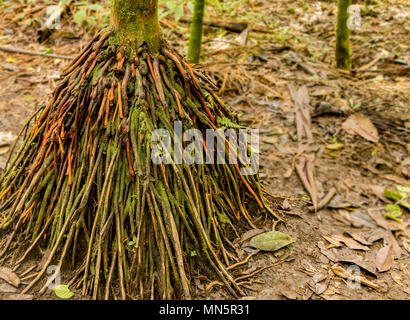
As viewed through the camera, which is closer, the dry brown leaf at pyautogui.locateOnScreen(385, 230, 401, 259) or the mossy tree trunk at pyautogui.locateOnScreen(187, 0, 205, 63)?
the dry brown leaf at pyautogui.locateOnScreen(385, 230, 401, 259)

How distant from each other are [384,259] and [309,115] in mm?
2039

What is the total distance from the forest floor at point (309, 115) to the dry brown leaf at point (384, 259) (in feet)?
0.03

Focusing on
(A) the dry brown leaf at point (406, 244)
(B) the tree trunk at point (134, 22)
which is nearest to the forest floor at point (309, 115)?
(A) the dry brown leaf at point (406, 244)

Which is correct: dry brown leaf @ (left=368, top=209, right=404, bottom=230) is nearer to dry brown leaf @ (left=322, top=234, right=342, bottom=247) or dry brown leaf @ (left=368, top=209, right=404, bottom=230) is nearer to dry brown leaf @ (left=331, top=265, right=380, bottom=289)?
dry brown leaf @ (left=322, top=234, right=342, bottom=247)

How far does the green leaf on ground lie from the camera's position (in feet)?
8.64

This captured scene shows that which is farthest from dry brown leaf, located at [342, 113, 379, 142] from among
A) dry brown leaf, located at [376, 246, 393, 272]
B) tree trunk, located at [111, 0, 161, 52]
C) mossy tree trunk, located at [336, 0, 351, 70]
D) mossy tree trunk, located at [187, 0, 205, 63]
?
tree trunk, located at [111, 0, 161, 52]

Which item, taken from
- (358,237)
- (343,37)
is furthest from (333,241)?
(343,37)

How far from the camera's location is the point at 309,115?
4.39m

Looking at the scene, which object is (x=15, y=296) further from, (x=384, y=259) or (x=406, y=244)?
(x=406, y=244)

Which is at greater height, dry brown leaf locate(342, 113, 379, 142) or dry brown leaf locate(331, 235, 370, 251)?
dry brown leaf locate(342, 113, 379, 142)

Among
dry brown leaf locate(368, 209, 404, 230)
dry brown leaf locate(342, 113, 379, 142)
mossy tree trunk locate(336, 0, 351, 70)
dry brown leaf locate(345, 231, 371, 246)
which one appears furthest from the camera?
mossy tree trunk locate(336, 0, 351, 70)

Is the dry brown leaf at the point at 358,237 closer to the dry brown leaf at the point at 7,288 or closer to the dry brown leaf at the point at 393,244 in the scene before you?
the dry brown leaf at the point at 393,244

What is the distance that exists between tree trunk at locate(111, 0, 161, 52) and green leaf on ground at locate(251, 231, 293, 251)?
1525 millimetres

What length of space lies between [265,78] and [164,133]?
2894 millimetres
